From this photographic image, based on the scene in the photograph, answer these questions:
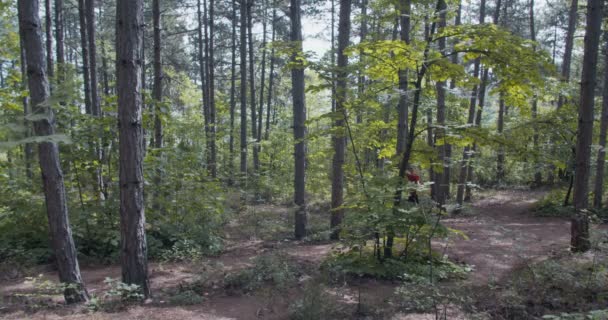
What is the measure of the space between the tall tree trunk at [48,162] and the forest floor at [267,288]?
448 mm

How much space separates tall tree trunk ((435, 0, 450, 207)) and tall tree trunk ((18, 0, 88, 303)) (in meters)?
5.10

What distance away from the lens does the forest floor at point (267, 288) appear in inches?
197

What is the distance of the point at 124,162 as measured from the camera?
4961 millimetres

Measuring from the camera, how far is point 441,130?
6406 mm

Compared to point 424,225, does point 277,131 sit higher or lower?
higher

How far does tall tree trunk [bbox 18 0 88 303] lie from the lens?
4500 millimetres

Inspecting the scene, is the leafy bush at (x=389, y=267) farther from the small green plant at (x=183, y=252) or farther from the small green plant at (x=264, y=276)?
the small green plant at (x=183, y=252)

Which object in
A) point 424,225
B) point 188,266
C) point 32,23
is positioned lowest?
point 188,266

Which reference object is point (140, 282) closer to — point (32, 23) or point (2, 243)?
point (32, 23)

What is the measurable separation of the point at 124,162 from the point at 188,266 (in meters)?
3.58

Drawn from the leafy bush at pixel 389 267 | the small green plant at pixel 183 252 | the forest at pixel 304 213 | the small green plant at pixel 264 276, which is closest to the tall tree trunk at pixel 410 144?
the forest at pixel 304 213

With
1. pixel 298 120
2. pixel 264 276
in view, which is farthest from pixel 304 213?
pixel 264 276

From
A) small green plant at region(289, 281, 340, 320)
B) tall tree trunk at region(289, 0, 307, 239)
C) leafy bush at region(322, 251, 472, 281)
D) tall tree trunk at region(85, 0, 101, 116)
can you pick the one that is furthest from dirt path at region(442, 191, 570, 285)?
tall tree trunk at region(85, 0, 101, 116)

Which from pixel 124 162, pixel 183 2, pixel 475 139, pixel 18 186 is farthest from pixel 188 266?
pixel 183 2
